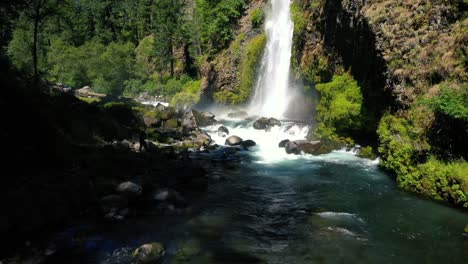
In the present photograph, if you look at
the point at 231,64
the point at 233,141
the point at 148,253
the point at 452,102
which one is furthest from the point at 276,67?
the point at 148,253

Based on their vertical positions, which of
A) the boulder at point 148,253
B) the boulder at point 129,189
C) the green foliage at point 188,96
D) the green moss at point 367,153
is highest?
the green foliage at point 188,96

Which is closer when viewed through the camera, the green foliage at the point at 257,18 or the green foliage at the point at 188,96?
the green foliage at the point at 257,18

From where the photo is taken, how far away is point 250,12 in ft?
194

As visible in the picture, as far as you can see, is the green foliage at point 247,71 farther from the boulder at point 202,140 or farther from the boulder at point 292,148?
the boulder at point 292,148

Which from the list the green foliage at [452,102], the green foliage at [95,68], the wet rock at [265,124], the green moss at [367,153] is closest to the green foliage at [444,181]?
the green foliage at [452,102]

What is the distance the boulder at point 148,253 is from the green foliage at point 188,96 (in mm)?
47760

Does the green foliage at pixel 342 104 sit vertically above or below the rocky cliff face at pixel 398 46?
below

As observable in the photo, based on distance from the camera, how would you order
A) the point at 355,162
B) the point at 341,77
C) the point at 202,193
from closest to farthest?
the point at 202,193 → the point at 355,162 → the point at 341,77

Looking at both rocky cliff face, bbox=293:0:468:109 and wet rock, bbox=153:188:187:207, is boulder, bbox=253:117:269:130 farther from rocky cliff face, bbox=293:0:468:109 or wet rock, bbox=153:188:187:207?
wet rock, bbox=153:188:187:207

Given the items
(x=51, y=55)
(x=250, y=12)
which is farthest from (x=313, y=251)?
(x=51, y=55)

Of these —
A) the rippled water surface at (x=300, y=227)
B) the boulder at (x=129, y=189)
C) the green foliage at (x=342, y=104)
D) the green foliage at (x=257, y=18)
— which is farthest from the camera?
the green foliage at (x=257, y=18)

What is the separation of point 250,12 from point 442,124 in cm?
4605

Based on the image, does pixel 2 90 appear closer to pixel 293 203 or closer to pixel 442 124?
pixel 293 203

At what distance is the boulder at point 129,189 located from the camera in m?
16.7
